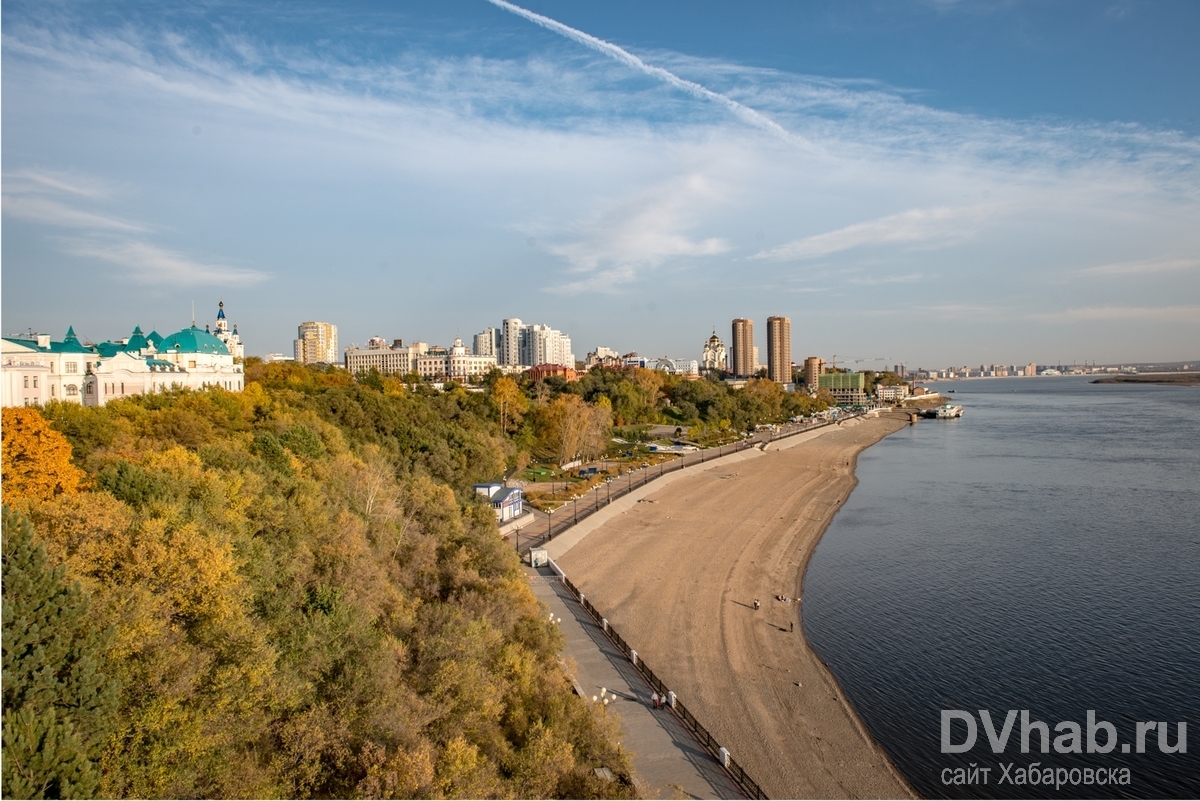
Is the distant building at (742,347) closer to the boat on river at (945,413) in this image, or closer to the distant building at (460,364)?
the boat on river at (945,413)

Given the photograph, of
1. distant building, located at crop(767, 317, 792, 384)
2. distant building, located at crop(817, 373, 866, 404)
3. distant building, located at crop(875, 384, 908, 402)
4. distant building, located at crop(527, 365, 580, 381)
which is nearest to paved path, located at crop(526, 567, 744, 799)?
distant building, located at crop(527, 365, 580, 381)

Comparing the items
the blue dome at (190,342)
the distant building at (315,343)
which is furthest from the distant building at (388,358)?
the blue dome at (190,342)

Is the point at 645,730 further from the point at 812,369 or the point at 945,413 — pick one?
the point at 812,369

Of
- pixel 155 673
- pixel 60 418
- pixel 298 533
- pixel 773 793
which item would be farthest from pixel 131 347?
pixel 773 793

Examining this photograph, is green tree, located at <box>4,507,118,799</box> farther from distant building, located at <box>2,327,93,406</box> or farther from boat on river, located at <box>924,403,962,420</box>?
boat on river, located at <box>924,403,962,420</box>

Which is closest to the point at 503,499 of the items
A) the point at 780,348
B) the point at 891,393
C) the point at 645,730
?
the point at 645,730

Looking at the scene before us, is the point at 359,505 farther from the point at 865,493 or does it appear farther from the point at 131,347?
the point at 865,493

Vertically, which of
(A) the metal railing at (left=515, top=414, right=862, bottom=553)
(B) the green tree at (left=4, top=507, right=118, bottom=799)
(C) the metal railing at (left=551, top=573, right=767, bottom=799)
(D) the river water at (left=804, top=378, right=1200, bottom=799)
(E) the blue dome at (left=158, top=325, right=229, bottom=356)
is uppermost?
(E) the blue dome at (left=158, top=325, right=229, bottom=356)
